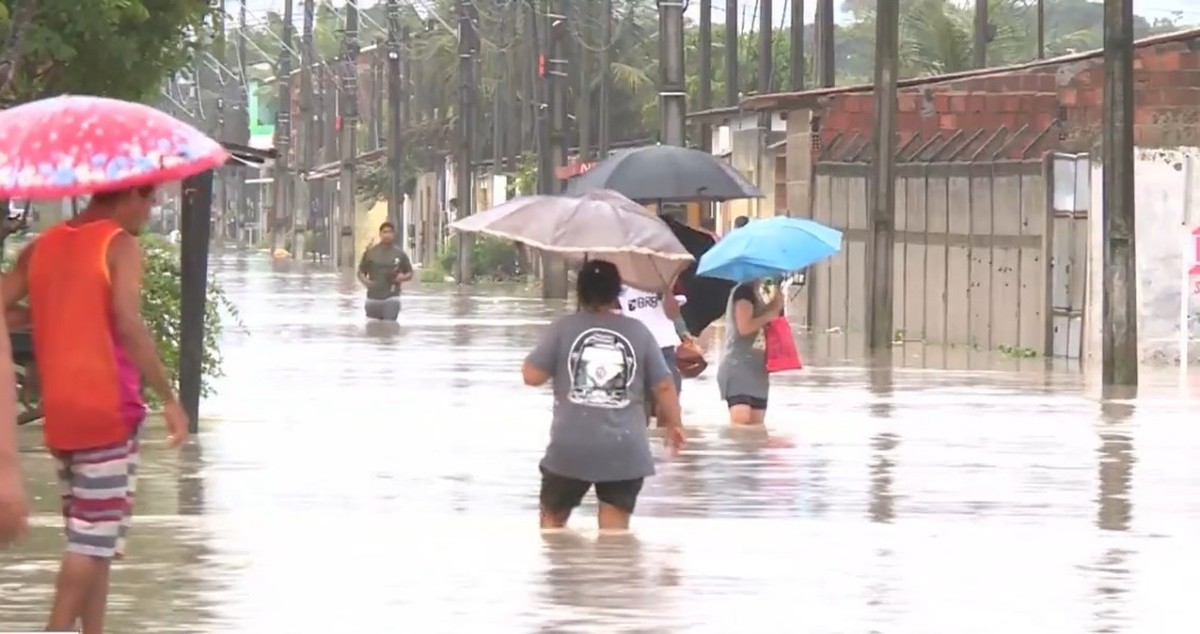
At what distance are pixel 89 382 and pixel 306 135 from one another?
373 ft

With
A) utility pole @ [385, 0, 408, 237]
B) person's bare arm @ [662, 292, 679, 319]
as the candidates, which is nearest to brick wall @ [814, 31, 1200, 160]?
person's bare arm @ [662, 292, 679, 319]

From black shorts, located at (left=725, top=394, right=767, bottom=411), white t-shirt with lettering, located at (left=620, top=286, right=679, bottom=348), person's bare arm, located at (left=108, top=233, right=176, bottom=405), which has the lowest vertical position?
black shorts, located at (left=725, top=394, right=767, bottom=411)

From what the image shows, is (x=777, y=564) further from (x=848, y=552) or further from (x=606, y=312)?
(x=606, y=312)

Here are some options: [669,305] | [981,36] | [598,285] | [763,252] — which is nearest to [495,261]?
[981,36]

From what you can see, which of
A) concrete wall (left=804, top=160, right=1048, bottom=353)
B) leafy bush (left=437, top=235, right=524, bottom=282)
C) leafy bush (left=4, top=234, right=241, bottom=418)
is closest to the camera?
leafy bush (left=4, top=234, right=241, bottom=418)

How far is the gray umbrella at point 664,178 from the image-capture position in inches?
860

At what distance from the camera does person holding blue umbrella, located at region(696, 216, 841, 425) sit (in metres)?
21.4

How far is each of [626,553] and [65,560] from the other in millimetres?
3978

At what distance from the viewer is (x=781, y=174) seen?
48906 millimetres

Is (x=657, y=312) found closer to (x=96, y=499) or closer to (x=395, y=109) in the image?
(x=96, y=499)

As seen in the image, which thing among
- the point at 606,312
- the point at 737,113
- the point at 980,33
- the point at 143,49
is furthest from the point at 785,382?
the point at 980,33

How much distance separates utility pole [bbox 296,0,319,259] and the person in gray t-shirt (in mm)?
90252

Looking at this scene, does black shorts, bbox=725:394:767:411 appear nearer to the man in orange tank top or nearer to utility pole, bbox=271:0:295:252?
the man in orange tank top

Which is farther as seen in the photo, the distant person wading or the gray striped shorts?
the distant person wading
